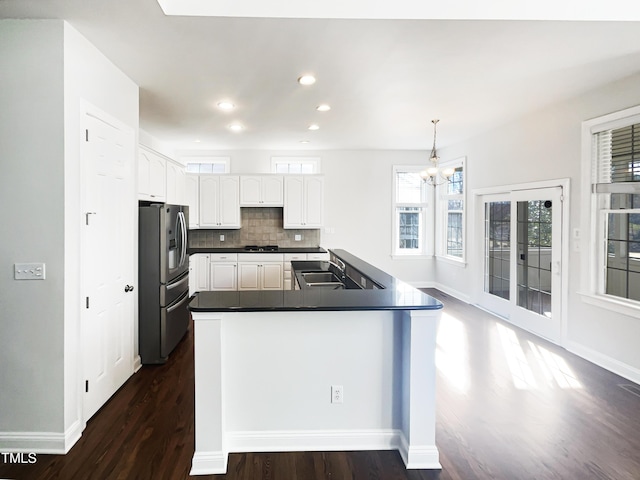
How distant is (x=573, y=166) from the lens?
3.83 meters

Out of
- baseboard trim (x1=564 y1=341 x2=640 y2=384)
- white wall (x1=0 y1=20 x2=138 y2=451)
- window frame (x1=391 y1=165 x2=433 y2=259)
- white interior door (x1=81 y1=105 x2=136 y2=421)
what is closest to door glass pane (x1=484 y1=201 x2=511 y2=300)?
baseboard trim (x1=564 y1=341 x2=640 y2=384)

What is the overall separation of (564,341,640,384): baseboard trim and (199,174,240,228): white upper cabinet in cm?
516

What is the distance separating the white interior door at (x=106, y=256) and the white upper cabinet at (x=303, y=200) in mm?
3275

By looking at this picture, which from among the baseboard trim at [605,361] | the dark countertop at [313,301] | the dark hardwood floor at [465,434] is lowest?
the dark hardwood floor at [465,434]

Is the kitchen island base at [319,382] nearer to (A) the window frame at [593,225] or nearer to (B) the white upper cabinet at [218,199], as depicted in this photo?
(A) the window frame at [593,225]

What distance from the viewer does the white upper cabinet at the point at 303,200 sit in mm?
6320

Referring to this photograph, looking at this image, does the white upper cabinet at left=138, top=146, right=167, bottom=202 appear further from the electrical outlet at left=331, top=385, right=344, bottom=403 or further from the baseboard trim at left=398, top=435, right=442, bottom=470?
the baseboard trim at left=398, top=435, right=442, bottom=470

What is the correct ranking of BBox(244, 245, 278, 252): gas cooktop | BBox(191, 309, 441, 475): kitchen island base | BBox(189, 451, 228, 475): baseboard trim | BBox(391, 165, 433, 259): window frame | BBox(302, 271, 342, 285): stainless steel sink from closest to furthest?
BBox(189, 451, 228, 475): baseboard trim < BBox(191, 309, 441, 475): kitchen island base < BBox(302, 271, 342, 285): stainless steel sink < BBox(244, 245, 278, 252): gas cooktop < BBox(391, 165, 433, 259): window frame

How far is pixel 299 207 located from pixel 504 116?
3.41 metres

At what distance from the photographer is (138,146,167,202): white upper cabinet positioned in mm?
3593

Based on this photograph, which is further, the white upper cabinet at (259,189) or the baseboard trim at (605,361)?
the white upper cabinet at (259,189)

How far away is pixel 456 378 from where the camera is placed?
10.5ft

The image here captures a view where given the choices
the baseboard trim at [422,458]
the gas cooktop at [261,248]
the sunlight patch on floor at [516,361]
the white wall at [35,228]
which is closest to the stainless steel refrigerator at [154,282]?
the white wall at [35,228]

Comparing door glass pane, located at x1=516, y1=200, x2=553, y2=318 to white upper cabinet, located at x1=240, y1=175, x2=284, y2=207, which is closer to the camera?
door glass pane, located at x1=516, y1=200, x2=553, y2=318
